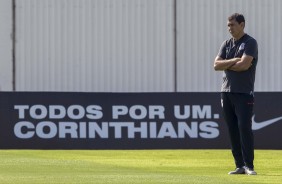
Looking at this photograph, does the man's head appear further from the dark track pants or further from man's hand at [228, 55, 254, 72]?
the dark track pants

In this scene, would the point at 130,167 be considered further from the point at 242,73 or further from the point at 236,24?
the point at 236,24

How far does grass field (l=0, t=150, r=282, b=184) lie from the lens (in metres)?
11.9

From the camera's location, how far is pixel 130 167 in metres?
14.4

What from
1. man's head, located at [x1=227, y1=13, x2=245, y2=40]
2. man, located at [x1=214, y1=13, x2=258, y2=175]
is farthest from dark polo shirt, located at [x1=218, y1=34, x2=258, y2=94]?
man's head, located at [x1=227, y1=13, x2=245, y2=40]

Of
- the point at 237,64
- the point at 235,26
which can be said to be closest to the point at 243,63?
the point at 237,64

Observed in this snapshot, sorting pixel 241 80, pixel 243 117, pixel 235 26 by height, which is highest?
pixel 235 26

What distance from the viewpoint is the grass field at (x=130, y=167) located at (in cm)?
1188

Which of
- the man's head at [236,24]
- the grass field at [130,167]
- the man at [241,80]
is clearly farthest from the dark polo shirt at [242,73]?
the grass field at [130,167]

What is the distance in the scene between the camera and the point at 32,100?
741 inches

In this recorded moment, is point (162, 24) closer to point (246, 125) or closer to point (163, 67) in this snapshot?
point (163, 67)

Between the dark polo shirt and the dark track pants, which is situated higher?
the dark polo shirt

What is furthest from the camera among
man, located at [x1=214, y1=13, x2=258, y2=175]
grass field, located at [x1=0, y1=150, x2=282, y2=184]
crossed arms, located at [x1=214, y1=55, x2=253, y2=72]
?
man, located at [x1=214, y1=13, x2=258, y2=175]

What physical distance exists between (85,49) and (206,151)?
7.91m

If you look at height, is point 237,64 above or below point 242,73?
above
